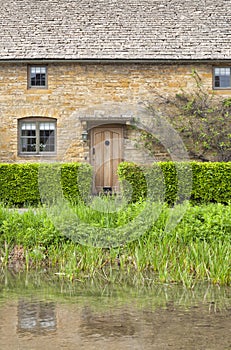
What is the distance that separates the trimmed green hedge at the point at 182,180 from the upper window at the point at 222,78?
5.36m

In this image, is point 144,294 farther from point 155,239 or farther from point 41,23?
point 41,23

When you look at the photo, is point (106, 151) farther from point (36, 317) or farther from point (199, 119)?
point (36, 317)

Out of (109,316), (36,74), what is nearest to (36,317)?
(109,316)

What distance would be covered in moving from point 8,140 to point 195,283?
13.2 meters

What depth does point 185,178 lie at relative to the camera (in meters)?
16.3

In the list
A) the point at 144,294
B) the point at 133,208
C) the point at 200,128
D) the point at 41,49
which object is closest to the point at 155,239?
the point at 133,208

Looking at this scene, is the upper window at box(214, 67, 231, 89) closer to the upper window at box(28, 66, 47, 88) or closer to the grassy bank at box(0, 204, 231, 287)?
the upper window at box(28, 66, 47, 88)

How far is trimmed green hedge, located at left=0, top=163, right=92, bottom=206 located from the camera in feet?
53.9

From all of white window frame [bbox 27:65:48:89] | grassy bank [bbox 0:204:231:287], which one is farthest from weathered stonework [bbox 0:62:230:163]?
grassy bank [bbox 0:204:231:287]

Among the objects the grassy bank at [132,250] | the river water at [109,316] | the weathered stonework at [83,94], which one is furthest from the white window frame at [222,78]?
the river water at [109,316]

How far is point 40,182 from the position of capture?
55.4 ft

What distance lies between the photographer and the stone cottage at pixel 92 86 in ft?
66.3

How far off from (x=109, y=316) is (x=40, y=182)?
10431 millimetres

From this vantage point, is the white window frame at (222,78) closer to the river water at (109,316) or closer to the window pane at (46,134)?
the window pane at (46,134)
